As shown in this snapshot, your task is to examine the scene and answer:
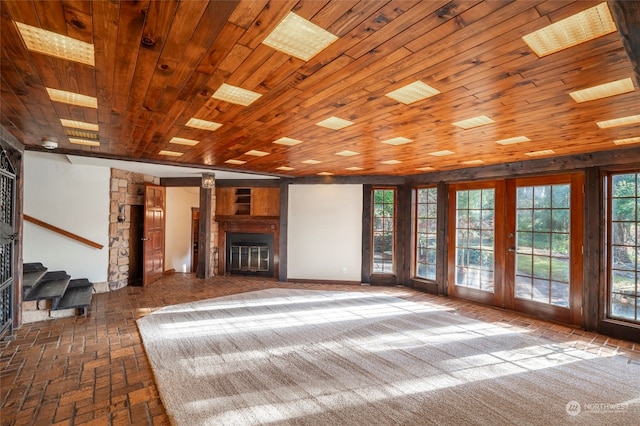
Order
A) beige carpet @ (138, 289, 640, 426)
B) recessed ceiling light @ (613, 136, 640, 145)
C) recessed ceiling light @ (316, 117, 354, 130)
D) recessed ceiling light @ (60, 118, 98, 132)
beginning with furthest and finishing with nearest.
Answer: recessed ceiling light @ (613, 136, 640, 145) → recessed ceiling light @ (60, 118, 98, 132) → recessed ceiling light @ (316, 117, 354, 130) → beige carpet @ (138, 289, 640, 426)

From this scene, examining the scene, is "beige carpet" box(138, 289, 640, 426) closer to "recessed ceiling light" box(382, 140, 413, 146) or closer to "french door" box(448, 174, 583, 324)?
"french door" box(448, 174, 583, 324)

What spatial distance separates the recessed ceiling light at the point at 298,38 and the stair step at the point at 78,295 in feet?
15.7

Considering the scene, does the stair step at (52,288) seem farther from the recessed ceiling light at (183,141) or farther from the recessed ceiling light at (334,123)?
the recessed ceiling light at (334,123)

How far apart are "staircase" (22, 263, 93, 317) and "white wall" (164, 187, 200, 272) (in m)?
2.70

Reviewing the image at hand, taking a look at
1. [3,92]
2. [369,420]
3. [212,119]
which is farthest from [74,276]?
[369,420]

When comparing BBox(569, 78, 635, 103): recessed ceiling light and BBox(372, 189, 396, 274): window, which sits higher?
BBox(569, 78, 635, 103): recessed ceiling light

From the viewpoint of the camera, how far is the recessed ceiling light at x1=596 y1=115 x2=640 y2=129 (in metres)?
2.81

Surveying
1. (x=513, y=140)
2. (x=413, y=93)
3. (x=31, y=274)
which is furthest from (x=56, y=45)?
(x=31, y=274)

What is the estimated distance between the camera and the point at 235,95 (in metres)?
2.42

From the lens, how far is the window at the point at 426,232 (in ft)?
21.3

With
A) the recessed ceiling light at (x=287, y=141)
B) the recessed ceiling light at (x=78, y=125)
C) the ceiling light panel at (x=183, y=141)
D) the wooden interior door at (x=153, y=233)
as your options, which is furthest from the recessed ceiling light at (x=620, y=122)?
the wooden interior door at (x=153, y=233)

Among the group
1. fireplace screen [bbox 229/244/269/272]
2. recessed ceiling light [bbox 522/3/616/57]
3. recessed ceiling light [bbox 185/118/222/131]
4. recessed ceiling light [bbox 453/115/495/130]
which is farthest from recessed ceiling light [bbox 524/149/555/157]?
fireplace screen [bbox 229/244/269/272]

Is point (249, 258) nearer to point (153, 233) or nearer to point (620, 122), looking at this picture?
point (153, 233)

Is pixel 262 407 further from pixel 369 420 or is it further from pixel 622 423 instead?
pixel 622 423
